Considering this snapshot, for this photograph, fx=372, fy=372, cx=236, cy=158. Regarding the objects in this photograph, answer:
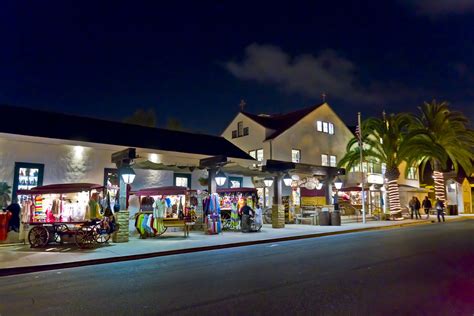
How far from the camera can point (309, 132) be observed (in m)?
32.1

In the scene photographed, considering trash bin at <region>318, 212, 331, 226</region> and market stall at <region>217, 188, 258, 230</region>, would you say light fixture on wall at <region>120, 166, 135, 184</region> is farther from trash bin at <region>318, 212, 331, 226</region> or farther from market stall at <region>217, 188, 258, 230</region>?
trash bin at <region>318, 212, 331, 226</region>

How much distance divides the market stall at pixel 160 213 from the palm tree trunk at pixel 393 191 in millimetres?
18356

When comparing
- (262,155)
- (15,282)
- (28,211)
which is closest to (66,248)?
(28,211)

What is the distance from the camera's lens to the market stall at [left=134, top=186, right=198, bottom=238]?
A: 17.1 m

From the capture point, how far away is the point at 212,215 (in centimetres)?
1859

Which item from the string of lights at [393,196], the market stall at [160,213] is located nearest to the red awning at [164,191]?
the market stall at [160,213]

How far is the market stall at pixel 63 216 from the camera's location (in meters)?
13.9

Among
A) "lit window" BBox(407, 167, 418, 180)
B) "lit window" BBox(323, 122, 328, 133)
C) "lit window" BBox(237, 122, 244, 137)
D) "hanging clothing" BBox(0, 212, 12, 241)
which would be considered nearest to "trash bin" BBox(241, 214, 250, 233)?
"hanging clothing" BBox(0, 212, 12, 241)

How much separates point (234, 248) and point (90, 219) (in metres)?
5.65

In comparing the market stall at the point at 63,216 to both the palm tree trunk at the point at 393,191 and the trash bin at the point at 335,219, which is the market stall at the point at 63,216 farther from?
the palm tree trunk at the point at 393,191

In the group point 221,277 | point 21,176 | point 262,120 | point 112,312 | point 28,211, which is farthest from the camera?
point 262,120

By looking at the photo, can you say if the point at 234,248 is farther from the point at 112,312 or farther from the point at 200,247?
the point at 112,312

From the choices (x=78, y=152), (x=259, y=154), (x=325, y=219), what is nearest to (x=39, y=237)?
(x=78, y=152)

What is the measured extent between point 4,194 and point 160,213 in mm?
6536
